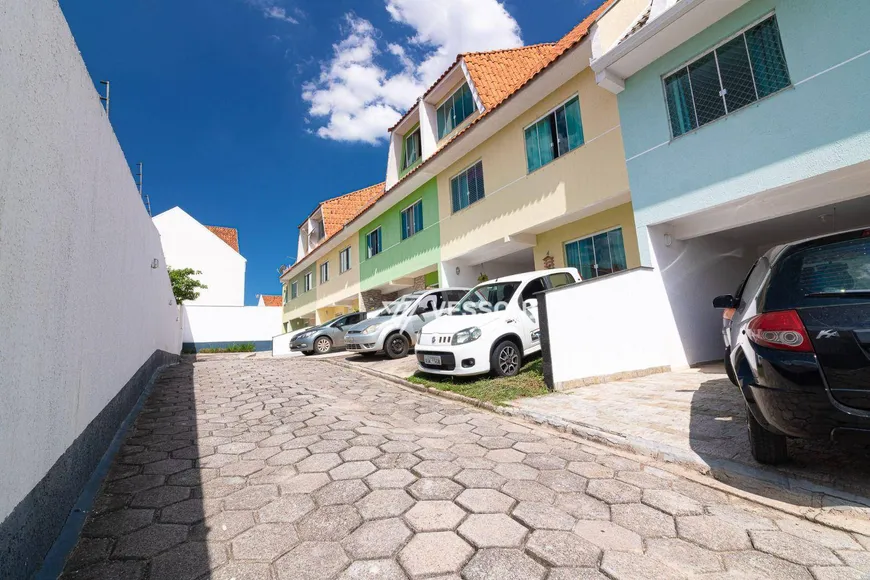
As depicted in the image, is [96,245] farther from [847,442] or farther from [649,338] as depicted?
[649,338]

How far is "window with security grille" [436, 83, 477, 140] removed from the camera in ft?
40.9

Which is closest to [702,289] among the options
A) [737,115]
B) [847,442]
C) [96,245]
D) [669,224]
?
[669,224]

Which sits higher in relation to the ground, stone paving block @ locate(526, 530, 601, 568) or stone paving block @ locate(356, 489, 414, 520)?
stone paving block @ locate(356, 489, 414, 520)

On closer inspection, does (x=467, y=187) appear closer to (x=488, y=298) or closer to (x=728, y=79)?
(x=488, y=298)

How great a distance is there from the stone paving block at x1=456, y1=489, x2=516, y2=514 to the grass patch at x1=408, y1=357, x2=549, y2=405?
8.53ft

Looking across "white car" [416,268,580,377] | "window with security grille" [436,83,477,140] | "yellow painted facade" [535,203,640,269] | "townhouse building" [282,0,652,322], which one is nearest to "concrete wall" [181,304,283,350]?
"townhouse building" [282,0,652,322]

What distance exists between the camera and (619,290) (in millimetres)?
6520

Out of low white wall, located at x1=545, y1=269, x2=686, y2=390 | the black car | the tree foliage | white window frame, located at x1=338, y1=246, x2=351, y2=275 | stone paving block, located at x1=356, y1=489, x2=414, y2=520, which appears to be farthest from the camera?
the tree foliage

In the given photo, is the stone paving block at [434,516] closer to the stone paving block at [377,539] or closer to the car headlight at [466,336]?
the stone paving block at [377,539]

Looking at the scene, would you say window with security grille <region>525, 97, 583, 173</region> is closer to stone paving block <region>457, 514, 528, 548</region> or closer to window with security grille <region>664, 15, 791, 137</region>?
window with security grille <region>664, 15, 791, 137</region>

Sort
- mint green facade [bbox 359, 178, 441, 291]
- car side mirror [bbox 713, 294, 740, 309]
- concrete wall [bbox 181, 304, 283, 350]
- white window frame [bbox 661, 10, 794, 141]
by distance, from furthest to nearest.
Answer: concrete wall [bbox 181, 304, 283, 350] < mint green facade [bbox 359, 178, 441, 291] < white window frame [bbox 661, 10, 794, 141] < car side mirror [bbox 713, 294, 740, 309]

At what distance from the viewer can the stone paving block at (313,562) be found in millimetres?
1873

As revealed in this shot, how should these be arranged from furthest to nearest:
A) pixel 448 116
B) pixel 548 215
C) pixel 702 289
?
pixel 448 116 < pixel 548 215 < pixel 702 289

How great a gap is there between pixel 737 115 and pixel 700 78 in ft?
3.44
